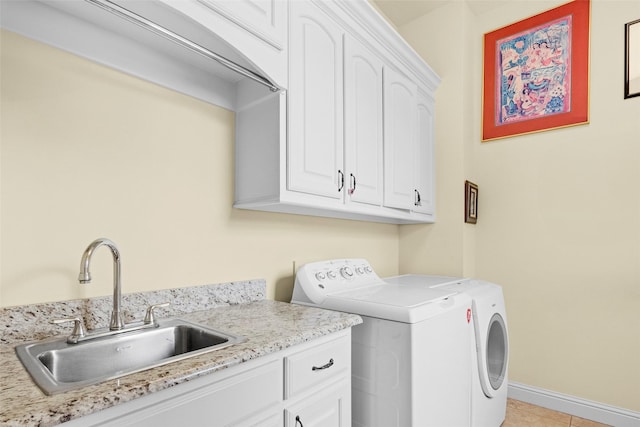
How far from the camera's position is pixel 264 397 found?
3.26ft

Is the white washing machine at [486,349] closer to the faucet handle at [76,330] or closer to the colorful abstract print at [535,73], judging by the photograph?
the colorful abstract print at [535,73]

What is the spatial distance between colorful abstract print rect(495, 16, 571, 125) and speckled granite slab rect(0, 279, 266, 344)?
2408 millimetres

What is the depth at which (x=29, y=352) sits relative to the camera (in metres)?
0.91

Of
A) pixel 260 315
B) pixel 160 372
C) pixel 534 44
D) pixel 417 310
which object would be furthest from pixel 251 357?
pixel 534 44

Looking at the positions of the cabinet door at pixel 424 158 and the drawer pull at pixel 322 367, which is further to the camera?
the cabinet door at pixel 424 158

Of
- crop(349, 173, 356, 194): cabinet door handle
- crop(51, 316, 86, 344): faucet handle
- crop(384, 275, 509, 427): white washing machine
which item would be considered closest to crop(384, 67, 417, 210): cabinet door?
crop(349, 173, 356, 194): cabinet door handle

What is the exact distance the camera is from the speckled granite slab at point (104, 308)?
39.3 inches

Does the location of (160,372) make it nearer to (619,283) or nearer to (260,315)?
(260,315)

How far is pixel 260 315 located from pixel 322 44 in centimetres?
126

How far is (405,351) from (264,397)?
63 cm

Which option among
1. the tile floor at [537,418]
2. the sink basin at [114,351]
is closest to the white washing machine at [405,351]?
the sink basin at [114,351]

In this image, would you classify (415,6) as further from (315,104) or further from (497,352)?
(497,352)

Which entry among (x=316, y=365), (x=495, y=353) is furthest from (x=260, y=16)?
(x=495, y=353)

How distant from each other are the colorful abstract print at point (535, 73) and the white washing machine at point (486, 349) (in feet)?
4.57
